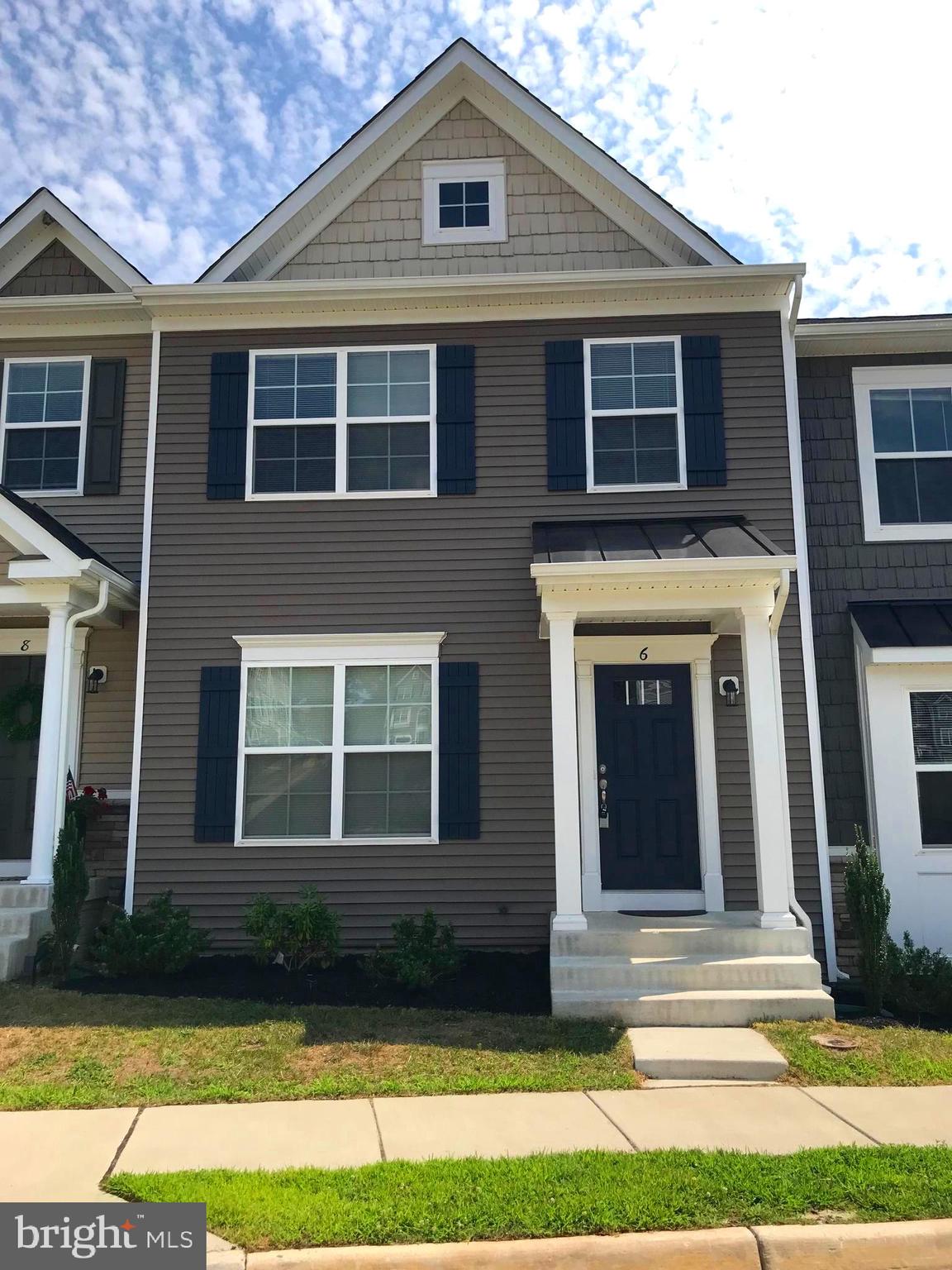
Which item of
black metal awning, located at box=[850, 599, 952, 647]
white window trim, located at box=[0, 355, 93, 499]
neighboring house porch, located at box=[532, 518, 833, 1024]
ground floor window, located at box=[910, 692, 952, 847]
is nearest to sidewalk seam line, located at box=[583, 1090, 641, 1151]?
neighboring house porch, located at box=[532, 518, 833, 1024]

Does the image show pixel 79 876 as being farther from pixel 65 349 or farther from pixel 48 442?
pixel 65 349

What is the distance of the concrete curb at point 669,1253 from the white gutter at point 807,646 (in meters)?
4.62

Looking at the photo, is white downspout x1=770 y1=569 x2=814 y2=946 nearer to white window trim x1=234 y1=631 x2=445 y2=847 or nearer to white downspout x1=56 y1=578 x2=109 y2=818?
white window trim x1=234 y1=631 x2=445 y2=847

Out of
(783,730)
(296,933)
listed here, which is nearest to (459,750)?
(296,933)

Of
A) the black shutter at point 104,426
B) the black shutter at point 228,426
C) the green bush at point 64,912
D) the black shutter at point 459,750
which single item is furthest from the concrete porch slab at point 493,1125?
the black shutter at point 104,426

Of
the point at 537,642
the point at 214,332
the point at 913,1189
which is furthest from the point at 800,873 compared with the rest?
the point at 214,332

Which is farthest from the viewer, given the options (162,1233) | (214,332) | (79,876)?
(214,332)

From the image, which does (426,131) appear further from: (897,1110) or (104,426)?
(897,1110)

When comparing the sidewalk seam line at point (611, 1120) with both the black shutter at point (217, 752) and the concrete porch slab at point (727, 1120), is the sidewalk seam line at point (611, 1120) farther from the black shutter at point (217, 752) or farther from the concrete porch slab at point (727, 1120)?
the black shutter at point (217, 752)

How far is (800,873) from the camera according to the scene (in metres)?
8.44

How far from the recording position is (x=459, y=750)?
8688 millimetres

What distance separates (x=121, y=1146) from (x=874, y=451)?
848cm

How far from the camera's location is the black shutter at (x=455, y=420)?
917 cm

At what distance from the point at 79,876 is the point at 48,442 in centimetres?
436
